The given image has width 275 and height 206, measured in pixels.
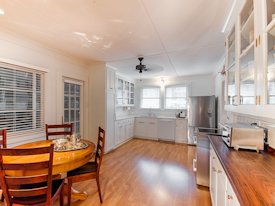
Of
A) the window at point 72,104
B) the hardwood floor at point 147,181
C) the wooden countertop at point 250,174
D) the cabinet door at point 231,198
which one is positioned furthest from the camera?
the window at point 72,104

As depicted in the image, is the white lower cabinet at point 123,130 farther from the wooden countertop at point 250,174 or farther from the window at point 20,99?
the wooden countertop at point 250,174

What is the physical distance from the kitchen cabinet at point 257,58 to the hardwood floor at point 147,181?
1.57m

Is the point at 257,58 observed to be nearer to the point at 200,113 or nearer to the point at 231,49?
the point at 231,49

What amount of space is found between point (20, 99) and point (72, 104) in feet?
3.89

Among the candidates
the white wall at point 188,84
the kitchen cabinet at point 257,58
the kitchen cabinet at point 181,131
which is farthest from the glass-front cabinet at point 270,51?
the white wall at point 188,84

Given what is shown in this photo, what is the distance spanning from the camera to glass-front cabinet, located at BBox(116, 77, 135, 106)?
4.82 m

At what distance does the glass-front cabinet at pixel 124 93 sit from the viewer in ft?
15.8

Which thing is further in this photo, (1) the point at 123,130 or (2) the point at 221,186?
(1) the point at 123,130

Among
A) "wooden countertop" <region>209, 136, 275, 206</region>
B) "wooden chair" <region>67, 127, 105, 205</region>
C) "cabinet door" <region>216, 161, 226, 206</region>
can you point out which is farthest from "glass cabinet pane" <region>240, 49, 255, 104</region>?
"wooden chair" <region>67, 127, 105, 205</region>

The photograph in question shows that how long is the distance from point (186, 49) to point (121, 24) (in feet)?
4.98

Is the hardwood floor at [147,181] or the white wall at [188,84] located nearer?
the hardwood floor at [147,181]

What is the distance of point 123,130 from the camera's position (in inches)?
186

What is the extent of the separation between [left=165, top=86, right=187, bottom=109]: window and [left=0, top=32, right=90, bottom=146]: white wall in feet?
11.0

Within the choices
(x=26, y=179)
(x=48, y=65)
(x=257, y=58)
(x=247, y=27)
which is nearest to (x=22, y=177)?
(x=26, y=179)
